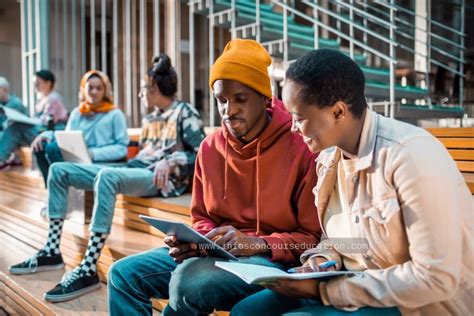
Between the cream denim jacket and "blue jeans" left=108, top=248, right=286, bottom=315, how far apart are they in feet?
0.99

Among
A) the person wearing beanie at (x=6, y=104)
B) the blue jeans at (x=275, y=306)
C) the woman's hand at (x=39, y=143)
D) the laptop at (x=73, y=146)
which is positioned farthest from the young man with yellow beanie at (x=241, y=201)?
the person wearing beanie at (x=6, y=104)

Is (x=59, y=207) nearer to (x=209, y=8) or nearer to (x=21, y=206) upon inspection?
(x=21, y=206)

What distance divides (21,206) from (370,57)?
3.37 metres

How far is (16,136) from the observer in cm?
451

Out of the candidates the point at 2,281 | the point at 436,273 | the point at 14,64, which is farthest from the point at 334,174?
the point at 14,64

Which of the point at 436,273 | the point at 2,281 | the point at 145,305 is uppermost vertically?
the point at 436,273

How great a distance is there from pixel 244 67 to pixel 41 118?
3236mm

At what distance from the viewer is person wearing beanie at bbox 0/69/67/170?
4062 mm

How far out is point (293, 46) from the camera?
3631mm

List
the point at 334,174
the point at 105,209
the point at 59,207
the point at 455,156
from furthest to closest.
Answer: the point at 59,207, the point at 105,209, the point at 455,156, the point at 334,174

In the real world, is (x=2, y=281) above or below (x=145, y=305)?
below

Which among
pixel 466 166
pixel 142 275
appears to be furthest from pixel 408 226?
pixel 466 166

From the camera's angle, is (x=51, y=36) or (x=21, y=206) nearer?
(x=21, y=206)

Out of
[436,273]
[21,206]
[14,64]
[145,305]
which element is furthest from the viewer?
[14,64]
